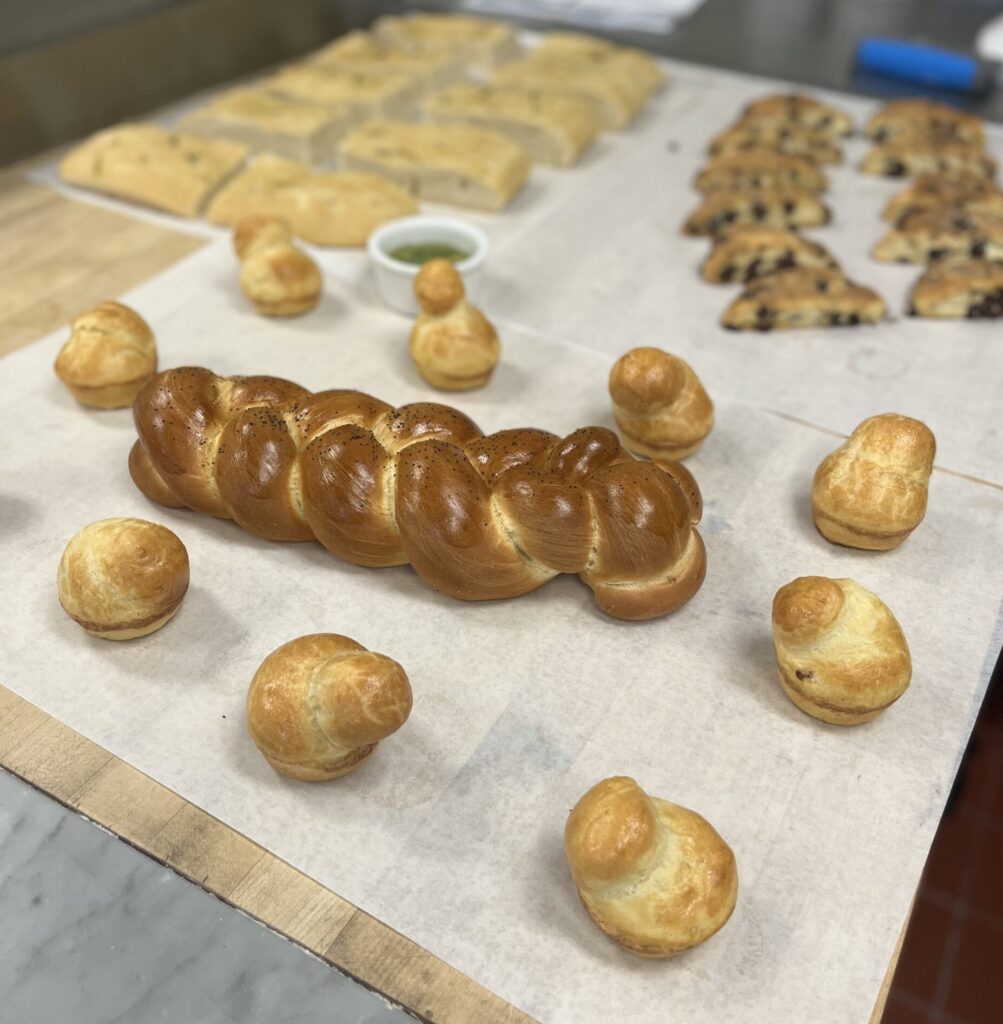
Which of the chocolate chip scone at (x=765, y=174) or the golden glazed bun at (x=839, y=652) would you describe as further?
the chocolate chip scone at (x=765, y=174)

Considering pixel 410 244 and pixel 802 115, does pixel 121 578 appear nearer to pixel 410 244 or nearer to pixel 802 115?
pixel 410 244

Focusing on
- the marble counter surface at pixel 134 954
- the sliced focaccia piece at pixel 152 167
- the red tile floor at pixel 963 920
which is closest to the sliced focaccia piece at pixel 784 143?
the sliced focaccia piece at pixel 152 167

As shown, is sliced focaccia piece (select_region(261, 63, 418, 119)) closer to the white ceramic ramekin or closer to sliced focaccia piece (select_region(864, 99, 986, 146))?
the white ceramic ramekin

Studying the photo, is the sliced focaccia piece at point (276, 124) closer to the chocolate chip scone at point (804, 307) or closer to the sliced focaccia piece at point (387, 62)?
the sliced focaccia piece at point (387, 62)

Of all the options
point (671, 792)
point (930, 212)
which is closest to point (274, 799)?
point (671, 792)

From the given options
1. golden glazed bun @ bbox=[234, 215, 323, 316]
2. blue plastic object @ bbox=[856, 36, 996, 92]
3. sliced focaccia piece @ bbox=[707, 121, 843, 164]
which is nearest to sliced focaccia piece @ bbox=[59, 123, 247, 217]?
golden glazed bun @ bbox=[234, 215, 323, 316]

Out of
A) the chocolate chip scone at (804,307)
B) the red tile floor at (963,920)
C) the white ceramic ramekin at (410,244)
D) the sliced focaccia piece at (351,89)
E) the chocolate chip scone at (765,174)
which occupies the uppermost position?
the sliced focaccia piece at (351,89)

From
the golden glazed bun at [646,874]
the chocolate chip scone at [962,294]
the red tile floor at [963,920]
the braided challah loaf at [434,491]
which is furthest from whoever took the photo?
the chocolate chip scone at [962,294]

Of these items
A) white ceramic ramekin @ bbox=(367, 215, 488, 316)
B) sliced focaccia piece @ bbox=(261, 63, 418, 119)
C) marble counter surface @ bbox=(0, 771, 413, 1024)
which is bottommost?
marble counter surface @ bbox=(0, 771, 413, 1024)
